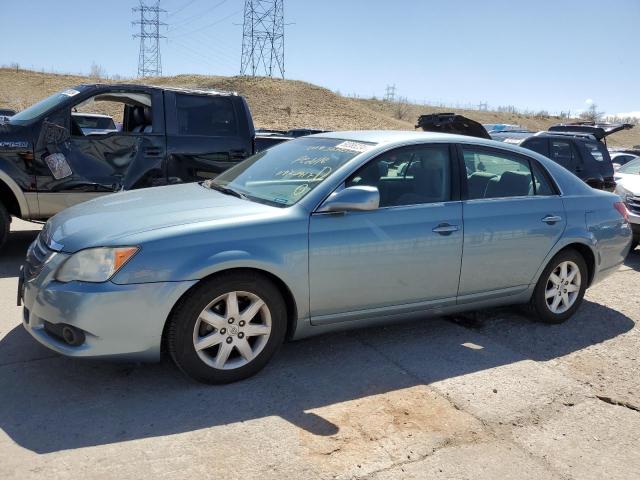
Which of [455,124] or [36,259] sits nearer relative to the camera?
[36,259]

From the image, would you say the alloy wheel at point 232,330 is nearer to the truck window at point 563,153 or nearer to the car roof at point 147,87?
the car roof at point 147,87

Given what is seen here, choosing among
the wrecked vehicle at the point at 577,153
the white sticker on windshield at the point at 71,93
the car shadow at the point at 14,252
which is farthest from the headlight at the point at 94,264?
the wrecked vehicle at the point at 577,153

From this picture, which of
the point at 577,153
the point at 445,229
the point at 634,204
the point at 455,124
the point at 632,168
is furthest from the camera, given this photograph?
the point at 577,153

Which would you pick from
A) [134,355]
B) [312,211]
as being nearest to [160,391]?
[134,355]

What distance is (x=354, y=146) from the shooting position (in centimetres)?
435

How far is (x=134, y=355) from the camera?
336cm

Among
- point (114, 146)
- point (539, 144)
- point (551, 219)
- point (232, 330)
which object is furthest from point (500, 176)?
point (539, 144)

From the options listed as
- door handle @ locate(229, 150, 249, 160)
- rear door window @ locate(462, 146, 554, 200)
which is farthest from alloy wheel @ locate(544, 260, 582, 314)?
door handle @ locate(229, 150, 249, 160)

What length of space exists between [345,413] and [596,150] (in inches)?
366

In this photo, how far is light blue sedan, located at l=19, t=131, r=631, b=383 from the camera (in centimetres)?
332

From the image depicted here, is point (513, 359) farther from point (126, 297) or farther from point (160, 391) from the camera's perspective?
point (126, 297)

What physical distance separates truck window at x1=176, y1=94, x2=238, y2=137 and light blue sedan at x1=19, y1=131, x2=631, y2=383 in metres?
2.40

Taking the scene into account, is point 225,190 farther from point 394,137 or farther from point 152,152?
point 152,152

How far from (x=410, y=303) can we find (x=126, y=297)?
2012 millimetres
